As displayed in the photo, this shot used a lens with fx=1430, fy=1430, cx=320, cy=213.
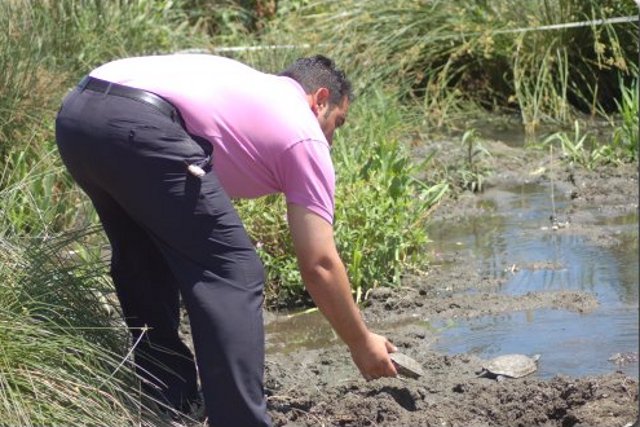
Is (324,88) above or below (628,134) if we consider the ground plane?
above

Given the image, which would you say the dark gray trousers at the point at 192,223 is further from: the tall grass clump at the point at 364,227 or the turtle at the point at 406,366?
the tall grass clump at the point at 364,227

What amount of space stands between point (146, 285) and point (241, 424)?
73 cm

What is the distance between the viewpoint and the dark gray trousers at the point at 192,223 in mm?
Answer: 4305

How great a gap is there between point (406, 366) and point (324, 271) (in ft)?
3.86

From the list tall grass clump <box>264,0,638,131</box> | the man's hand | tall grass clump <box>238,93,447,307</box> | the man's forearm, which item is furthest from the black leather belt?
tall grass clump <box>264,0,638,131</box>

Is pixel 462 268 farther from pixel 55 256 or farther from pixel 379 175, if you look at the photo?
pixel 55 256

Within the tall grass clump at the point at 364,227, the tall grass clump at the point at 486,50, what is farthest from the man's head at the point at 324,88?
the tall grass clump at the point at 486,50

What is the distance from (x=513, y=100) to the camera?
35.1 feet

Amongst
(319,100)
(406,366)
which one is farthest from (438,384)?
(319,100)

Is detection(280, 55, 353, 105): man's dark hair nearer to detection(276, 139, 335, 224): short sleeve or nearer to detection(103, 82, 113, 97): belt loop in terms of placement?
detection(276, 139, 335, 224): short sleeve

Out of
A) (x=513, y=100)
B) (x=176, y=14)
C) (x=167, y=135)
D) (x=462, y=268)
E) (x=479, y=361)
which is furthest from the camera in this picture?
(x=176, y=14)

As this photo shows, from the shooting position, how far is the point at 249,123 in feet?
14.2

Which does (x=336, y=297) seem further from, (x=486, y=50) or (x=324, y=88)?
(x=486, y=50)

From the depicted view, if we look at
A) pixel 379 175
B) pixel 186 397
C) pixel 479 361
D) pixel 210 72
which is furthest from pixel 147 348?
pixel 379 175
